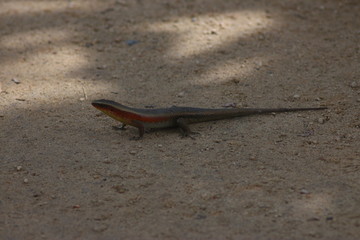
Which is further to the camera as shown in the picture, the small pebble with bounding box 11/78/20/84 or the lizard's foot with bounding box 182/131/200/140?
the small pebble with bounding box 11/78/20/84

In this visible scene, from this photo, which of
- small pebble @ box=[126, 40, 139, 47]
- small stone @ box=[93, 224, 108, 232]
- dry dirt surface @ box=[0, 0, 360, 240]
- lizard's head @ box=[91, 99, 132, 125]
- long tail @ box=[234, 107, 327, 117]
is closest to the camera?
small stone @ box=[93, 224, 108, 232]

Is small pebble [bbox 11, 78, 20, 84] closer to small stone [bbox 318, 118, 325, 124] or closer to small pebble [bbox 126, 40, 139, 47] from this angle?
small pebble [bbox 126, 40, 139, 47]

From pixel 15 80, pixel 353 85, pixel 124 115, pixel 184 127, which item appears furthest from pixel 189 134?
pixel 15 80

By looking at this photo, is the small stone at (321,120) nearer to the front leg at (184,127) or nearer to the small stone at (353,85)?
the small stone at (353,85)

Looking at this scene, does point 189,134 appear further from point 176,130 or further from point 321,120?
point 321,120

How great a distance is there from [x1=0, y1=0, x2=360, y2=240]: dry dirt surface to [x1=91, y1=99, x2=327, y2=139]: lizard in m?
0.11

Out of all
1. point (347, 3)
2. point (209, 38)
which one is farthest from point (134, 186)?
point (347, 3)

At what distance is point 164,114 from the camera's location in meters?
5.33

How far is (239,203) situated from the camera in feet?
13.6

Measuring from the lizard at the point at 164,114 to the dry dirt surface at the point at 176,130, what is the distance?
0.35ft

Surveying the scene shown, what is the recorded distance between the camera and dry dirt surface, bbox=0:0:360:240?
4.02 meters

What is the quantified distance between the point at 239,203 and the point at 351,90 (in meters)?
2.52

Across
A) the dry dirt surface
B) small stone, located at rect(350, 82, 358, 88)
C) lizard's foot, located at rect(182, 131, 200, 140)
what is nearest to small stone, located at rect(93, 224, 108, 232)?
the dry dirt surface

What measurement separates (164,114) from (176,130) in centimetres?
23
